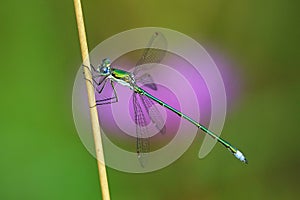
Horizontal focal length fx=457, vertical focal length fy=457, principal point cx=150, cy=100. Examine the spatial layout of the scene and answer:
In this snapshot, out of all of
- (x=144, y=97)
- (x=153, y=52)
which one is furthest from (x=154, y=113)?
(x=153, y=52)

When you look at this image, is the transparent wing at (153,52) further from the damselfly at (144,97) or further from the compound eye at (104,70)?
the compound eye at (104,70)

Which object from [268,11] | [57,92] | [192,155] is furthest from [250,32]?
[57,92]

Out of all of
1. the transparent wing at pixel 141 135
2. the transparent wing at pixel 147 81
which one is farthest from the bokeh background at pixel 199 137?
the transparent wing at pixel 147 81

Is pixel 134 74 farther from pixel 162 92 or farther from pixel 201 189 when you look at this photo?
pixel 201 189

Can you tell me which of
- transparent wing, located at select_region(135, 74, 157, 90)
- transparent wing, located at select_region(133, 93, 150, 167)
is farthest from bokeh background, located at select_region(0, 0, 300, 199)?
transparent wing, located at select_region(135, 74, 157, 90)

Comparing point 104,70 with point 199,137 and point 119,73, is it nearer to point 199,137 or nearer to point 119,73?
point 119,73
